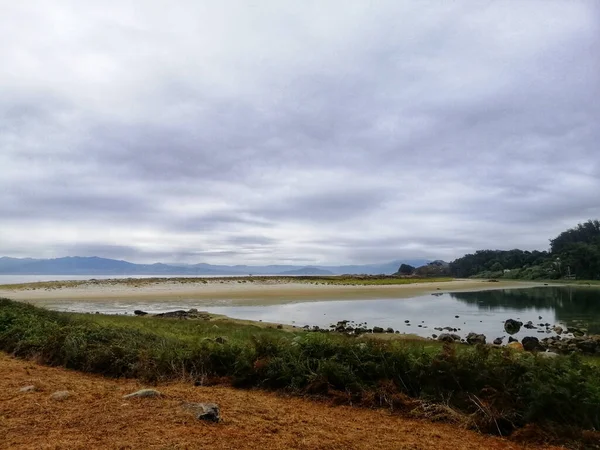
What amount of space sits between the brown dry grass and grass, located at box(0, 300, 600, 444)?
62 cm

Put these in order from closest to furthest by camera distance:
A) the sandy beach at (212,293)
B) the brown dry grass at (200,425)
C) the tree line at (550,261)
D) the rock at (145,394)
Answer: the brown dry grass at (200,425) < the rock at (145,394) < the sandy beach at (212,293) < the tree line at (550,261)

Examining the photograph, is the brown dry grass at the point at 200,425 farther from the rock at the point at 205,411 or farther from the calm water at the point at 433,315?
the calm water at the point at 433,315

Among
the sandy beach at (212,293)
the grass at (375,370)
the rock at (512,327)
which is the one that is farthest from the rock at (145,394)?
the sandy beach at (212,293)

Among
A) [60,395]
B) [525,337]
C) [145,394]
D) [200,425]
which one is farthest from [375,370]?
[525,337]

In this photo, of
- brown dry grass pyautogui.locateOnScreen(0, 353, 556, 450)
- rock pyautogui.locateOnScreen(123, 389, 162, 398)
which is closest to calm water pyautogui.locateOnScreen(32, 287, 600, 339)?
brown dry grass pyautogui.locateOnScreen(0, 353, 556, 450)

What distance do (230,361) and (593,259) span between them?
351 feet

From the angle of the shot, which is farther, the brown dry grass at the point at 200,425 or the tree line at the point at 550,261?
the tree line at the point at 550,261

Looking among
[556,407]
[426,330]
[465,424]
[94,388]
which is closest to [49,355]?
[94,388]

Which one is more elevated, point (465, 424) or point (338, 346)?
point (338, 346)

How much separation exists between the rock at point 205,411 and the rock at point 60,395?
225cm

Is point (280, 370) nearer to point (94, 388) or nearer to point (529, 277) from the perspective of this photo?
point (94, 388)

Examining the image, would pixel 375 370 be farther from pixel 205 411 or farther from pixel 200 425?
pixel 200 425

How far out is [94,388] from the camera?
862 centimetres

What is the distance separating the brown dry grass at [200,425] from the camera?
5797 millimetres
